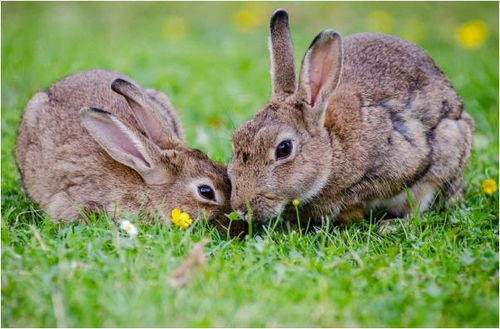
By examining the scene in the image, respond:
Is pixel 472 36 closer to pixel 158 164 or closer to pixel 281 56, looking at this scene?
pixel 281 56

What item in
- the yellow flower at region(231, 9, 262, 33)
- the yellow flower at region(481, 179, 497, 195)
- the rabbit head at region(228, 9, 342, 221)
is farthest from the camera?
the yellow flower at region(231, 9, 262, 33)

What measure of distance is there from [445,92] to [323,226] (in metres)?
1.61

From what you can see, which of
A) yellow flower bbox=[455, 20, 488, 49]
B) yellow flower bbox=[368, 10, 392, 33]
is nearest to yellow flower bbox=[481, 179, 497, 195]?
yellow flower bbox=[455, 20, 488, 49]

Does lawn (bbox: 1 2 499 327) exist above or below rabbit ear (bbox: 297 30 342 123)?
below

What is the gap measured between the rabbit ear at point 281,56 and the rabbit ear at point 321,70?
0.68 ft

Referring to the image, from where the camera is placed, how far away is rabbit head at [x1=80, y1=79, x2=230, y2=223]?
5.54 meters

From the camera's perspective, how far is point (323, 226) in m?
5.55

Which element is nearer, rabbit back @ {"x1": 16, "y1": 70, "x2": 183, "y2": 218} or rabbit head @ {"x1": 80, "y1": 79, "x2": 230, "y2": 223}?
rabbit head @ {"x1": 80, "y1": 79, "x2": 230, "y2": 223}

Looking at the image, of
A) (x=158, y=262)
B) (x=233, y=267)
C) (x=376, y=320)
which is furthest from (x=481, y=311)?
(x=158, y=262)

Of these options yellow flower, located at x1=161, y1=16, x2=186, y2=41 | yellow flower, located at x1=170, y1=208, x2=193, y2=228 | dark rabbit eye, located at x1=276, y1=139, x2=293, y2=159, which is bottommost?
yellow flower, located at x1=170, y1=208, x2=193, y2=228

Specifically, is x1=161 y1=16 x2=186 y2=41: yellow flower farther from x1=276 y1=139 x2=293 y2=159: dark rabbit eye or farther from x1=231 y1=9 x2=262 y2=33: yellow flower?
x1=276 y1=139 x2=293 y2=159: dark rabbit eye

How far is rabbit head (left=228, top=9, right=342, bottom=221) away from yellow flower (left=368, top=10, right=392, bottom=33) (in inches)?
226

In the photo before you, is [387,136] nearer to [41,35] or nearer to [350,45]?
[350,45]

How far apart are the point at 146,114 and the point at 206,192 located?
0.78m
